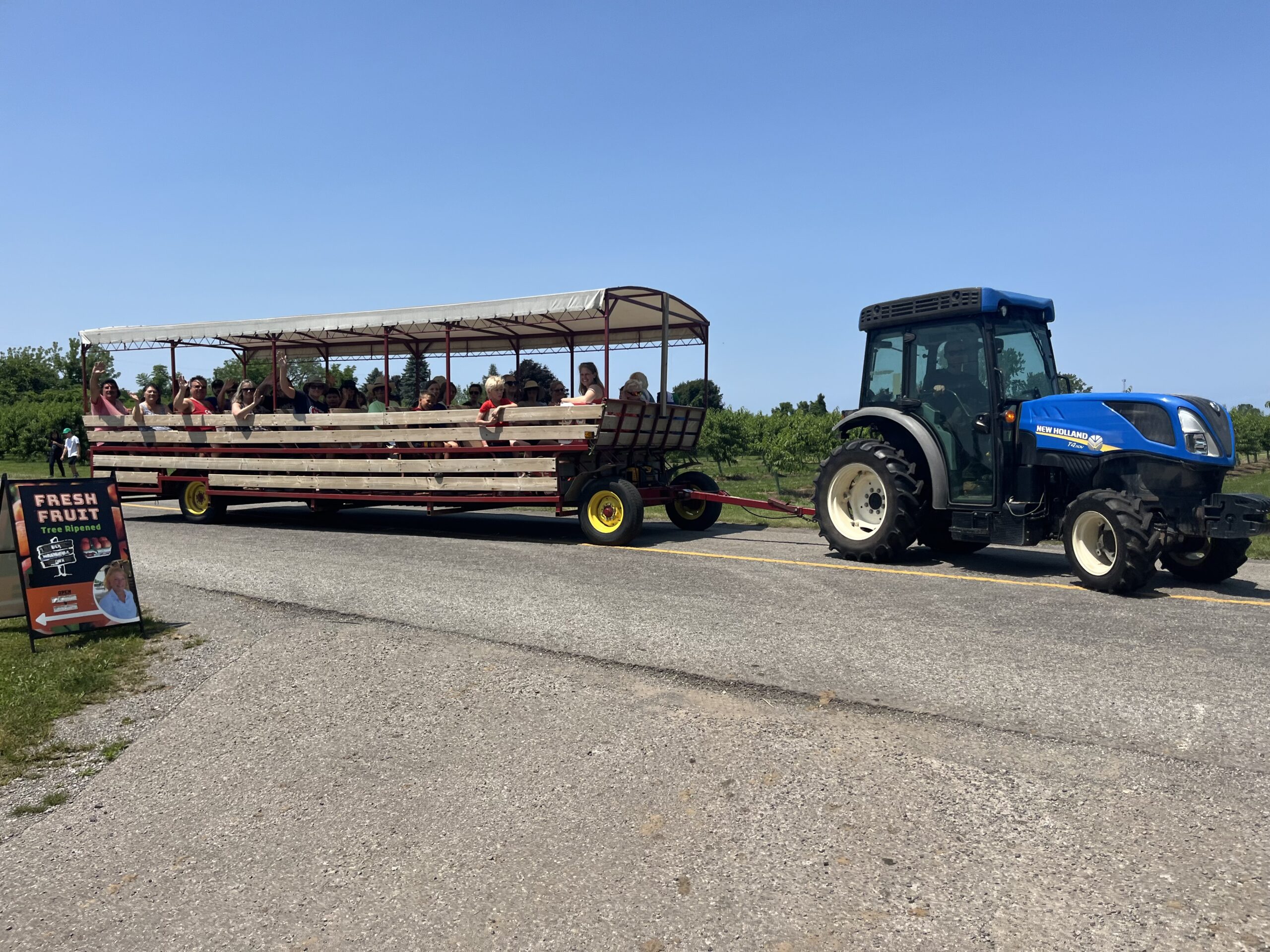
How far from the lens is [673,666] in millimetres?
5238

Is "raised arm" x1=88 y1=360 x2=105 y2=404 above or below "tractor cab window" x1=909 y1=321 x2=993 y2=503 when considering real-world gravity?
above

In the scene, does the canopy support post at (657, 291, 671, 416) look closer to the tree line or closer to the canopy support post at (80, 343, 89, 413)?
the tree line

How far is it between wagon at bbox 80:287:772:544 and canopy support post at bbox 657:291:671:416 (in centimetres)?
3

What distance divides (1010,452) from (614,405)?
13.9 ft

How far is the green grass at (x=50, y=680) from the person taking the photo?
429 centimetres

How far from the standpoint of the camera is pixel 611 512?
10453mm

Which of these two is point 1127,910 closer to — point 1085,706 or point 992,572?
point 1085,706

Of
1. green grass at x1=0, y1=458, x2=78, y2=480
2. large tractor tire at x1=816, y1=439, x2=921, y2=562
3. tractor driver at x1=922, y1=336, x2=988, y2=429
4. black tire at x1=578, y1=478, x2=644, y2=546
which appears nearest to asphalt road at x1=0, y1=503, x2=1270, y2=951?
large tractor tire at x1=816, y1=439, x2=921, y2=562

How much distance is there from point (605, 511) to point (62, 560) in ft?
18.4

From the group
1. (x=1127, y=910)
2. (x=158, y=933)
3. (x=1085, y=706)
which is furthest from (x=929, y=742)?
(x=158, y=933)

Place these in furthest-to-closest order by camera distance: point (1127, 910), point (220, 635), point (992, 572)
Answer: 1. point (992, 572)
2. point (220, 635)
3. point (1127, 910)

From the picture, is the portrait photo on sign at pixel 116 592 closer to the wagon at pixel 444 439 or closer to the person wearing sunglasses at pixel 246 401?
the wagon at pixel 444 439

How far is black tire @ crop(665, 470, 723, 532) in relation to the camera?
1177 cm

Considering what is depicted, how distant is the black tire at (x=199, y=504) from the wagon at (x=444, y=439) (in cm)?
2
